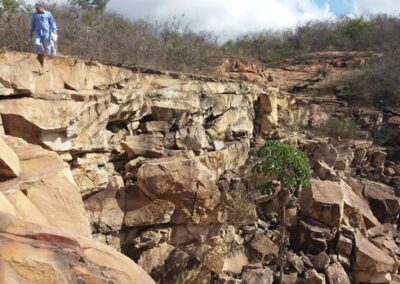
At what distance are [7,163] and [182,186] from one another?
3.08 meters

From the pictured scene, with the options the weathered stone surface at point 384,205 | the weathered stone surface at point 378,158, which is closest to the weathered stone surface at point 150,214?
the weathered stone surface at point 384,205

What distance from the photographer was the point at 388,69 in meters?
14.8

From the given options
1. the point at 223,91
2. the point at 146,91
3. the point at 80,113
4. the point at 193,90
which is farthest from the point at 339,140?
the point at 80,113

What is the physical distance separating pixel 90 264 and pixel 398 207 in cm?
810

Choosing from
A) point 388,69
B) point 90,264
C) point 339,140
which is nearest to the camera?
point 90,264

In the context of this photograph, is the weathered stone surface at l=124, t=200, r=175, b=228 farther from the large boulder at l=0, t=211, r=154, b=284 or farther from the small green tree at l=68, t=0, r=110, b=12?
the small green tree at l=68, t=0, r=110, b=12

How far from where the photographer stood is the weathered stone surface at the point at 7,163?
3.36 metres

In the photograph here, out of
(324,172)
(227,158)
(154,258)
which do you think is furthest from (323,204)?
(154,258)

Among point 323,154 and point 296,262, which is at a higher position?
point 323,154

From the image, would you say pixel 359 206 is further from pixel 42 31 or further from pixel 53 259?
pixel 53 259

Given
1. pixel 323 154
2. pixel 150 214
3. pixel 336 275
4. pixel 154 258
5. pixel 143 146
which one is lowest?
pixel 336 275

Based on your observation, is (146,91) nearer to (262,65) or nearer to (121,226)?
(121,226)

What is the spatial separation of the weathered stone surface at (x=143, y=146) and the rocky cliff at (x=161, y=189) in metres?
0.02

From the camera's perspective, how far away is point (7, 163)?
11.2 feet
